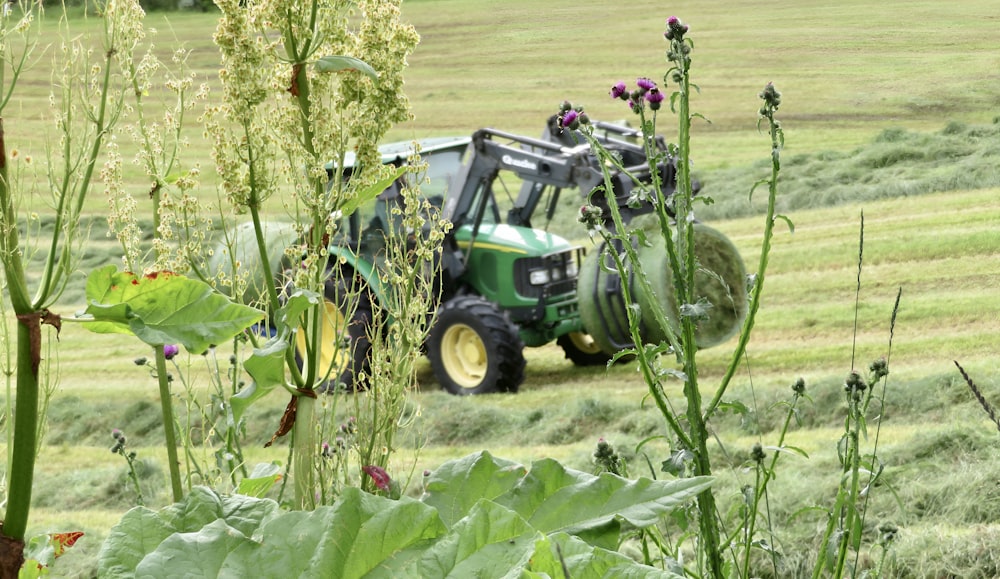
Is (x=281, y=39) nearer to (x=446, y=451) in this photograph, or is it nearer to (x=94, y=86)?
(x=94, y=86)

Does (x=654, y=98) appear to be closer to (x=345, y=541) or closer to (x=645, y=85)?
(x=645, y=85)

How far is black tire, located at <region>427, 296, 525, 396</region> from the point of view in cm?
649

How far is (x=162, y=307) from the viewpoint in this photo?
1025 mm

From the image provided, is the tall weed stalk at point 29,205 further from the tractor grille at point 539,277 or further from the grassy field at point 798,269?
the tractor grille at point 539,277

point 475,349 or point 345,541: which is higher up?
point 345,541

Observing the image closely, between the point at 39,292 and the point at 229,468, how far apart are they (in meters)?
0.89

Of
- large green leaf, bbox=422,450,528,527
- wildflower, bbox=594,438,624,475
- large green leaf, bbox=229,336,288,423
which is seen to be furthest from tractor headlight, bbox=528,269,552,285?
large green leaf, bbox=422,450,528,527

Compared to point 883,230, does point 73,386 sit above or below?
below

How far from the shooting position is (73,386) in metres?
7.92

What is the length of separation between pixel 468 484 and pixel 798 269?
6.02 metres

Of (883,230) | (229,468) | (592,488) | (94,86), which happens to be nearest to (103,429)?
(883,230)

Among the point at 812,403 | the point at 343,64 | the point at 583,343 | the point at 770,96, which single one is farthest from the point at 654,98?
the point at 583,343

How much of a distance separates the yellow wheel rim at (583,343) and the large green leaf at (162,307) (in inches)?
251

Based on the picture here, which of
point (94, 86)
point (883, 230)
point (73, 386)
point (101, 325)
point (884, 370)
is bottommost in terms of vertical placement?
point (73, 386)
